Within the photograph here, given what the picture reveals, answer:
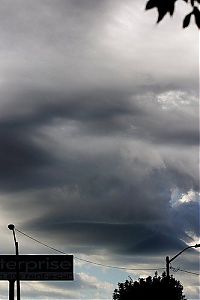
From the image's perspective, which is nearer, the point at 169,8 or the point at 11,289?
the point at 169,8

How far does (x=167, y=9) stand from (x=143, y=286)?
6599 centimetres

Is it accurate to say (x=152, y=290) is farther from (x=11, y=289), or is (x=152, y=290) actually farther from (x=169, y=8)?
(x=169, y=8)

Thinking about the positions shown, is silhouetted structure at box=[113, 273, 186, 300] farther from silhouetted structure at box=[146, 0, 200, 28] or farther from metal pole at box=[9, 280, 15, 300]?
silhouetted structure at box=[146, 0, 200, 28]

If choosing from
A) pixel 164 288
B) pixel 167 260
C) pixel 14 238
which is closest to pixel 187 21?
pixel 167 260

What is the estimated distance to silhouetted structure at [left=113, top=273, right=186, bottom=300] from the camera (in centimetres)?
6944

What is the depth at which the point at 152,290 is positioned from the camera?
230ft

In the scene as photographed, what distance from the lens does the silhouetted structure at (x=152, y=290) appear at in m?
69.4

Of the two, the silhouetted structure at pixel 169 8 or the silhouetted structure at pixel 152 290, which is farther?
the silhouetted structure at pixel 152 290

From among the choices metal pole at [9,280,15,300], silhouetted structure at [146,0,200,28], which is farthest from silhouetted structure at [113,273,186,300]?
silhouetted structure at [146,0,200,28]

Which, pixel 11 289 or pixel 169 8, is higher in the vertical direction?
pixel 11 289

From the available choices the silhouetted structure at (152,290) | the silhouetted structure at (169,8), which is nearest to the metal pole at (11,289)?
the silhouetted structure at (152,290)

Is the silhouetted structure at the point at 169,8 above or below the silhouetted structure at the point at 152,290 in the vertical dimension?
below

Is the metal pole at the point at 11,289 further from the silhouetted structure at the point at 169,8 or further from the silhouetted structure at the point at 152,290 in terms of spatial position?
the silhouetted structure at the point at 169,8

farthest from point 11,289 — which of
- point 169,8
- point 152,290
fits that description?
point 169,8
